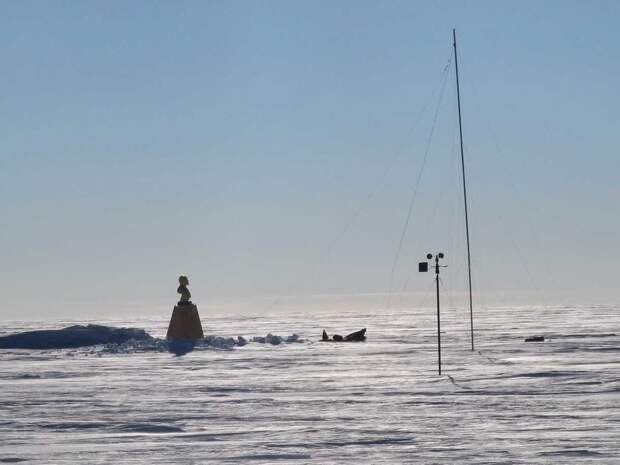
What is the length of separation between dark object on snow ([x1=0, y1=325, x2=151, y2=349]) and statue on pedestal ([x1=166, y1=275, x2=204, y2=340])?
204cm

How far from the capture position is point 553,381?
21812mm

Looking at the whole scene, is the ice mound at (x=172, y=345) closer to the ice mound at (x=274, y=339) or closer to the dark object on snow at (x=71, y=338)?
the ice mound at (x=274, y=339)

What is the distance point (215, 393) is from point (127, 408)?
286 cm

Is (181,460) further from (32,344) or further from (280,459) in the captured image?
(32,344)

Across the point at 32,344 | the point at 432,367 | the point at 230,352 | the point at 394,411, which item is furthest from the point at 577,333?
the point at 394,411

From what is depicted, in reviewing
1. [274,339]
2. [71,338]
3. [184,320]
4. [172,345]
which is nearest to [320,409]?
[172,345]

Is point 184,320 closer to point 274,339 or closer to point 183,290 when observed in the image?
point 183,290

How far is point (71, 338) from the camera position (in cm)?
4388

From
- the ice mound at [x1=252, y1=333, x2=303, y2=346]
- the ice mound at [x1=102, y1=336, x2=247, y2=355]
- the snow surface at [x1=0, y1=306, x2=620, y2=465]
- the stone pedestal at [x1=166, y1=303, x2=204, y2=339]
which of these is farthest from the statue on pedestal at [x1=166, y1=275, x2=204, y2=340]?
the snow surface at [x1=0, y1=306, x2=620, y2=465]

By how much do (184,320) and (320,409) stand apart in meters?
24.2

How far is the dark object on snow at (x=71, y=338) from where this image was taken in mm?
42531

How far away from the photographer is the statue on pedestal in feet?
137

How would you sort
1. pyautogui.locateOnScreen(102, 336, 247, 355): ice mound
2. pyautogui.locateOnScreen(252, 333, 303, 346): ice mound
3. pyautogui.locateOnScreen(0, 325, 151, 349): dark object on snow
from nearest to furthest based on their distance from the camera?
pyautogui.locateOnScreen(102, 336, 247, 355): ice mound, pyautogui.locateOnScreen(252, 333, 303, 346): ice mound, pyautogui.locateOnScreen(0, 325, 151, 349): dark object on snow

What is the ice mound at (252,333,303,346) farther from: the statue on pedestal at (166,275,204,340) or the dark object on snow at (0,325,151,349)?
the dark object on snow at (0,325,151,349)
